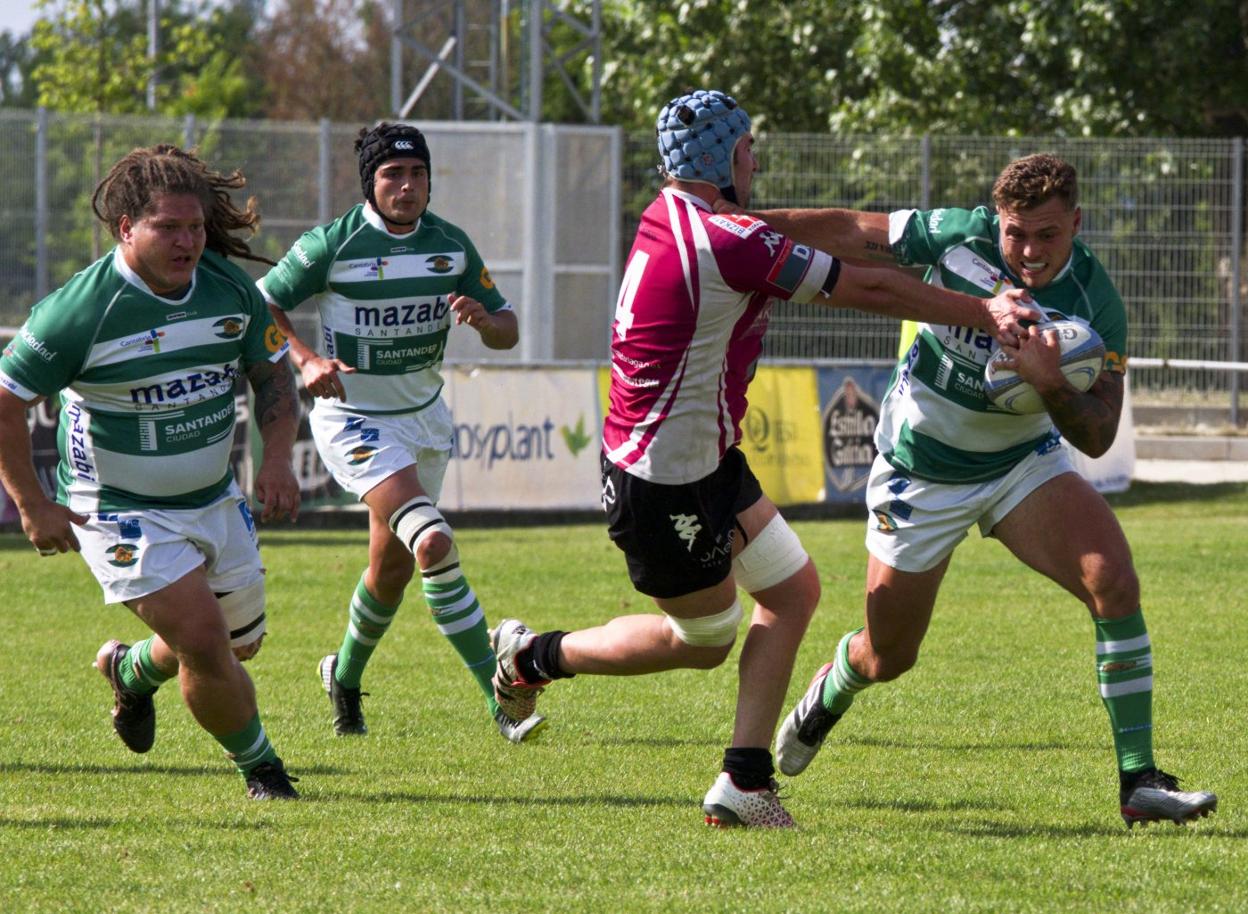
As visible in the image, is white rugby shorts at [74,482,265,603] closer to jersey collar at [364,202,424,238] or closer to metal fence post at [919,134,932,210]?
jersey collar at [364,202,424,238]

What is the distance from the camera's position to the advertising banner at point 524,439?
15531 millimetres

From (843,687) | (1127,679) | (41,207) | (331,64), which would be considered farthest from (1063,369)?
(331,64)

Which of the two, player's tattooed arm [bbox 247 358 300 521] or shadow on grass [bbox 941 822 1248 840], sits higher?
player's tattooed arm [bbox 247 358 300 521]

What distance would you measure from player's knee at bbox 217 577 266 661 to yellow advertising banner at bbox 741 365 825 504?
978 cm

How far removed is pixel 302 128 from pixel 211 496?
1344cm

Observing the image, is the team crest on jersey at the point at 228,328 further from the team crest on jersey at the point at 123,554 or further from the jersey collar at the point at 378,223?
the jersey collar at the point at 378,223

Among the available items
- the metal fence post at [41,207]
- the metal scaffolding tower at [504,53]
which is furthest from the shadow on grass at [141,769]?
the metal scaffolding tower at [504,53]

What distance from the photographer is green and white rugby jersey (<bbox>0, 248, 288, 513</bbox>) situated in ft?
18.0

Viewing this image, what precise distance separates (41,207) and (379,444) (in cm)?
1243

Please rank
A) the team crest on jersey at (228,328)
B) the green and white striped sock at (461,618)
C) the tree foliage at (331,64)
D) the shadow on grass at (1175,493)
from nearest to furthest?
1. the team crest on jersey at (228,328)
2. the green and white striped sock at (461,618)
3. the shadow on grass at (1175,493)
4. the tree foliage at (331,64)

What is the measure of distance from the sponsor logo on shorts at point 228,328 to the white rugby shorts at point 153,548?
1.76ft

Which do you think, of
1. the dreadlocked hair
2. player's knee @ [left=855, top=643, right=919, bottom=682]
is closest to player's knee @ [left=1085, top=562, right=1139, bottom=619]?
player's knee @ [left=855, top=643, right=919, bottom=682]

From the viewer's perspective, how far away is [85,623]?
408 inches

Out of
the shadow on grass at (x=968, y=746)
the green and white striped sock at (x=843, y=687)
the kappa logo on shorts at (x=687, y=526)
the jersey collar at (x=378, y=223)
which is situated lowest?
the shadow on grass at (x=968, y=746)
